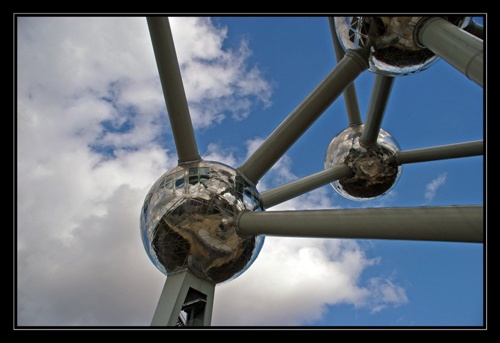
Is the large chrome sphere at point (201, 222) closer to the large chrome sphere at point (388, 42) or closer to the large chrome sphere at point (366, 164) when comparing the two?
the large chrome sphere at point (388, 42)

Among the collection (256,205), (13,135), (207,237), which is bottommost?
(13,135)

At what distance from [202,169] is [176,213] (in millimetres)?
685

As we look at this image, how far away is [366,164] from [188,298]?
18.1ft

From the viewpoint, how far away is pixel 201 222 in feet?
21.4

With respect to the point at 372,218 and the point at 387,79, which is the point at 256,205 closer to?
the point at 372,218

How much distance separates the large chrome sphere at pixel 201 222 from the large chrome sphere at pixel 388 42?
244 cm

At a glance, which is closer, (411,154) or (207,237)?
(207,237)

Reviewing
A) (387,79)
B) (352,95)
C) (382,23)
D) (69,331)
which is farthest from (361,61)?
(69,331)

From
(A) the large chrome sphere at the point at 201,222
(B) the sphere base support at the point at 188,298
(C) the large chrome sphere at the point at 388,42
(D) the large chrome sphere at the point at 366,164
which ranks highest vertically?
(D) the large chrome sphere at the point at 366,164

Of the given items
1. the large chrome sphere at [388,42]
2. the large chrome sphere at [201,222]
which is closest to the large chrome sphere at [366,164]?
the large chrome sphere at [388,42]

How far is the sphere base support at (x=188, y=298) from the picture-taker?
629cm

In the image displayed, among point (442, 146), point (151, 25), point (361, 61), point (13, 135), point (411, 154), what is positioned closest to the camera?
point (13, 135)

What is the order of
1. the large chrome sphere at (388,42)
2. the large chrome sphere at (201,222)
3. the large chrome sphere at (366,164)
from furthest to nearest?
1. the large chrome sphere at (366,164)
2. the large chrome sphere at (201,222)
3. the large chrome sphere at (388,42)

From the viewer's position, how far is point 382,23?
6.47 m
